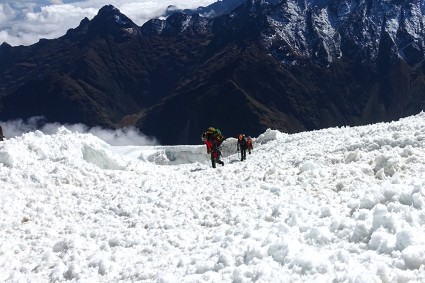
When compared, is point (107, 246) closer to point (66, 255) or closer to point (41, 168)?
point (66, 255)

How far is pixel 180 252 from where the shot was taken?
39.4 feet

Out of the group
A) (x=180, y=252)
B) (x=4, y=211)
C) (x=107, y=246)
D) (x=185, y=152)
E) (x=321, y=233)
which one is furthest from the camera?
(x=185, y=152)

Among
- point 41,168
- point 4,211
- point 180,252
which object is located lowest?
point 180,252

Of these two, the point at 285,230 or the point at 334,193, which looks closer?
the point at 285,230

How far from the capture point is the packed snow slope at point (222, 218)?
9.27 meters

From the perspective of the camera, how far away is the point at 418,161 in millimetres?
16344

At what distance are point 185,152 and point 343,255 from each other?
48.7 m

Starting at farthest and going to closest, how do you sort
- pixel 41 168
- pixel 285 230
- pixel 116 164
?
pixel 116 164, pixel 41 168, pixel 285 230

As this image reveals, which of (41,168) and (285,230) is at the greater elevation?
(41,168)

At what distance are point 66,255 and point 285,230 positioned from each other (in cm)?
637

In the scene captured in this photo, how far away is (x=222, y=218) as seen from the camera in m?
14.3

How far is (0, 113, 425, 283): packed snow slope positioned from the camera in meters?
9.27

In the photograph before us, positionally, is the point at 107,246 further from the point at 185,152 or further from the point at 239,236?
the point at 185,152

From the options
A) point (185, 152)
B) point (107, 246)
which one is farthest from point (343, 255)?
point (185, 152)
